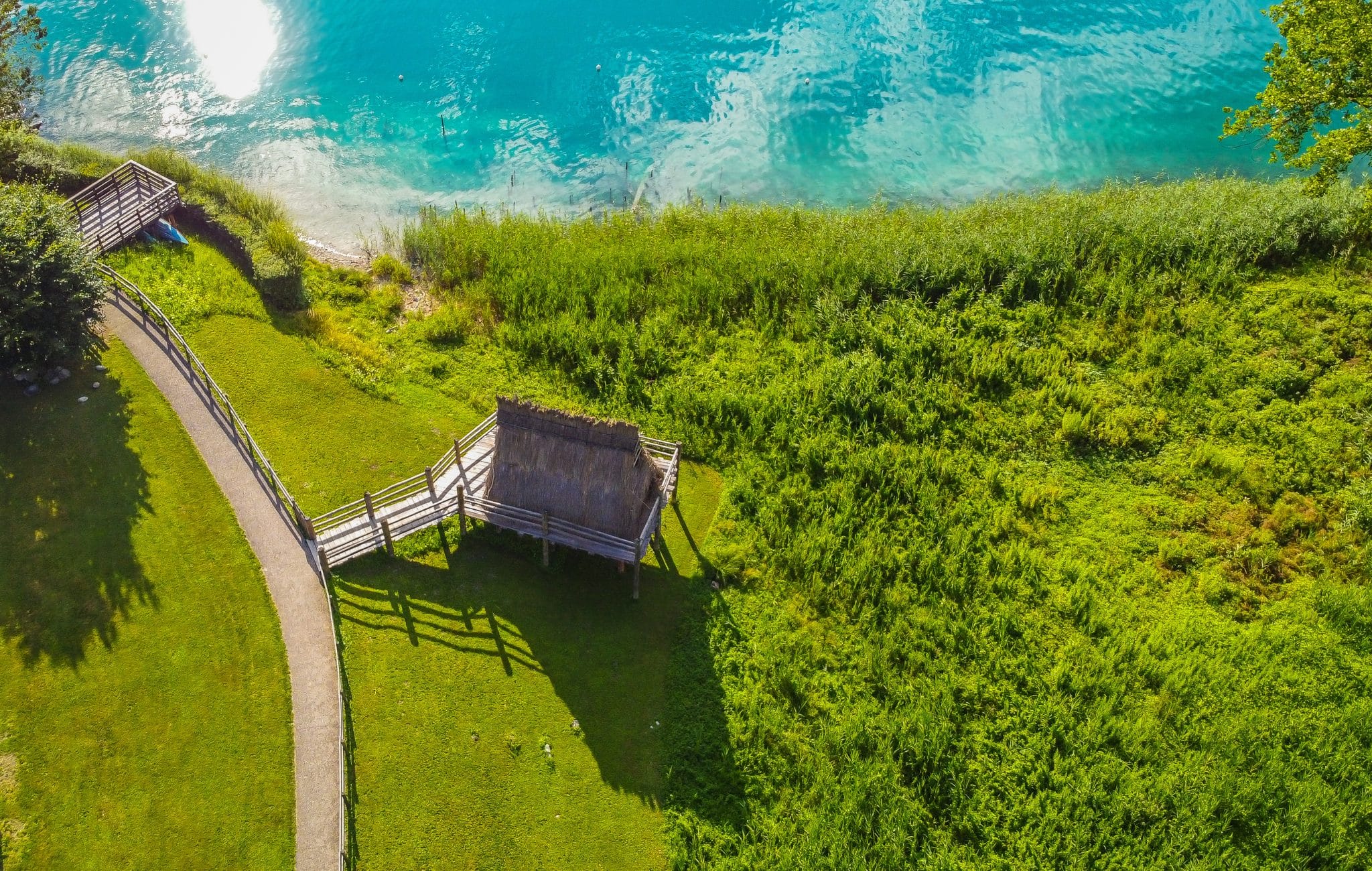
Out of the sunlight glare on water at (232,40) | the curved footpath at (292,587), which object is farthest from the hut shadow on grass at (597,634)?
the sunlight glare on water at (232,40)

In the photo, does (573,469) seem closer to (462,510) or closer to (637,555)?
(637,555)

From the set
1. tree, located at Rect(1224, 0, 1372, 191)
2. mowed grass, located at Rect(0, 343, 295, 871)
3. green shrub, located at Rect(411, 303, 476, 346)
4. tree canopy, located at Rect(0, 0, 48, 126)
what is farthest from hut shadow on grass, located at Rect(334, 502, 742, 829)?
tree canopy, located at Rect(0, 0, 48, 126)

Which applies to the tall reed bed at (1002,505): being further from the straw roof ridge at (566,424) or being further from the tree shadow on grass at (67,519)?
the tree shadow on grass at (67,519)

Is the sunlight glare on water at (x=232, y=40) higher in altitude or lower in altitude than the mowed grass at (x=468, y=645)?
higher

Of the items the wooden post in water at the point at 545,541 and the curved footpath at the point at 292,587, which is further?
the wooden post in water at the point at 545,541

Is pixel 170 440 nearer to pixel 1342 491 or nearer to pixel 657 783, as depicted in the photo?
pixel 657 783
